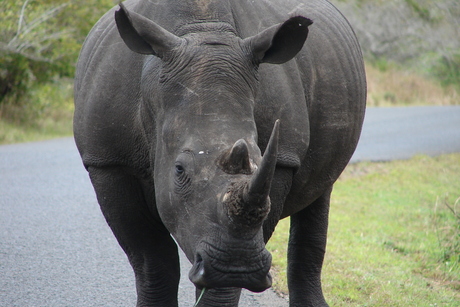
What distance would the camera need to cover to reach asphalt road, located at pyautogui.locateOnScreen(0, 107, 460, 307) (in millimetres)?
5652

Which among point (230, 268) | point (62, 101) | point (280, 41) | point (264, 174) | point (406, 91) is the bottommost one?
point (406, 91)

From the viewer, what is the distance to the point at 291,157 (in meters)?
3.96

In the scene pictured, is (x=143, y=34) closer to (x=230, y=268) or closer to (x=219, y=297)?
(x=230, y=268)

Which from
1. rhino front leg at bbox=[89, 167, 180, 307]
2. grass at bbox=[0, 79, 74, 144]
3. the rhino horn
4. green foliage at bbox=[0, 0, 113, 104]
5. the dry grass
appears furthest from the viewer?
the dry grass

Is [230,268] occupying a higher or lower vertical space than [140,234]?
higher

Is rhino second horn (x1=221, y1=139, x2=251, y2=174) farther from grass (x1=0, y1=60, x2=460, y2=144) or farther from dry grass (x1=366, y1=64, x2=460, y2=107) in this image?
dry grass (x1=366, y1=64, x2=460, y2=107)

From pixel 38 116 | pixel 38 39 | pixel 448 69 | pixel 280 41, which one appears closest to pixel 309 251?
pixel 280 41

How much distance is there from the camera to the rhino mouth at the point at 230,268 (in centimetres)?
306

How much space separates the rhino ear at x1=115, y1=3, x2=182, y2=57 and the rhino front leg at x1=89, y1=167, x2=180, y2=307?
79 centimetres

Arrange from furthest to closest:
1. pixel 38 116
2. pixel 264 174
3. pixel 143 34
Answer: pixel 38 116, pixel 143 34, pixel 264 174

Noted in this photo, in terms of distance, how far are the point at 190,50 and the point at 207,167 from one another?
644 mm

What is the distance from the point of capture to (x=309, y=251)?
5.25 meters

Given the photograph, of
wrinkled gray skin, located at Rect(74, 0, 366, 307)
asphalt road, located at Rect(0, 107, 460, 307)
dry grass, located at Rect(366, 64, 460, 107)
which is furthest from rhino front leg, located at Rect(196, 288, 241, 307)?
dry grass, located at Rect(366, 64, 460, 107)

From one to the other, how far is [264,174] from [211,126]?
0.52 metres
